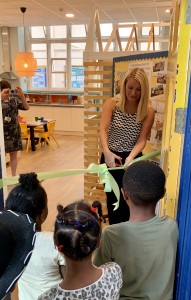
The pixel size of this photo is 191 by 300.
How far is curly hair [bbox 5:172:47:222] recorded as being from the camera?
4.78 ft

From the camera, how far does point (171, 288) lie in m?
1.25

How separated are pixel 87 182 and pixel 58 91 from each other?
21.9ft

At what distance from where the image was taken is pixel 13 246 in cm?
81

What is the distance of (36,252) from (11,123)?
11.5ft

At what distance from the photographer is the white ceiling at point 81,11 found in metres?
5.83

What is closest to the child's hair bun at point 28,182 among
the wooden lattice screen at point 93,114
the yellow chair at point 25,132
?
the wooden lattice screen at point 93,114

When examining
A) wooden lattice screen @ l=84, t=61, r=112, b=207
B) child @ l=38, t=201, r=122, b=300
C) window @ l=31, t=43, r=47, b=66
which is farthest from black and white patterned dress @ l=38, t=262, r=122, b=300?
window @ l=31, t=43, r=47, b=66

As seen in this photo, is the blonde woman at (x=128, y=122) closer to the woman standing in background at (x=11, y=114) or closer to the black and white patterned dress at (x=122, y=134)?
the black and white patterned dress at (x=122, y=134)

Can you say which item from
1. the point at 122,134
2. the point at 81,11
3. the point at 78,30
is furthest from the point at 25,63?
the point at 122,134

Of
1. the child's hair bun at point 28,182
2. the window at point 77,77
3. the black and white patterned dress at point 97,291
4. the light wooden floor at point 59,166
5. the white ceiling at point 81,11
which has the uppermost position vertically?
the white ceiling at point 81,11

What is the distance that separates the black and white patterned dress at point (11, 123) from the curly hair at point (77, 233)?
12.2 ft

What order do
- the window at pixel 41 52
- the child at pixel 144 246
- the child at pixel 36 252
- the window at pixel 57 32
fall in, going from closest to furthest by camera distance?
the child at pixel 144 246, the child at pixel 36 252, the window at pixel 57 32, the window at pixel 41 52

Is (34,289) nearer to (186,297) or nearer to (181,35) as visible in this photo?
(186,297)

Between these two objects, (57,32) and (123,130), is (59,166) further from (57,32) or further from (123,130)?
(57,32)
